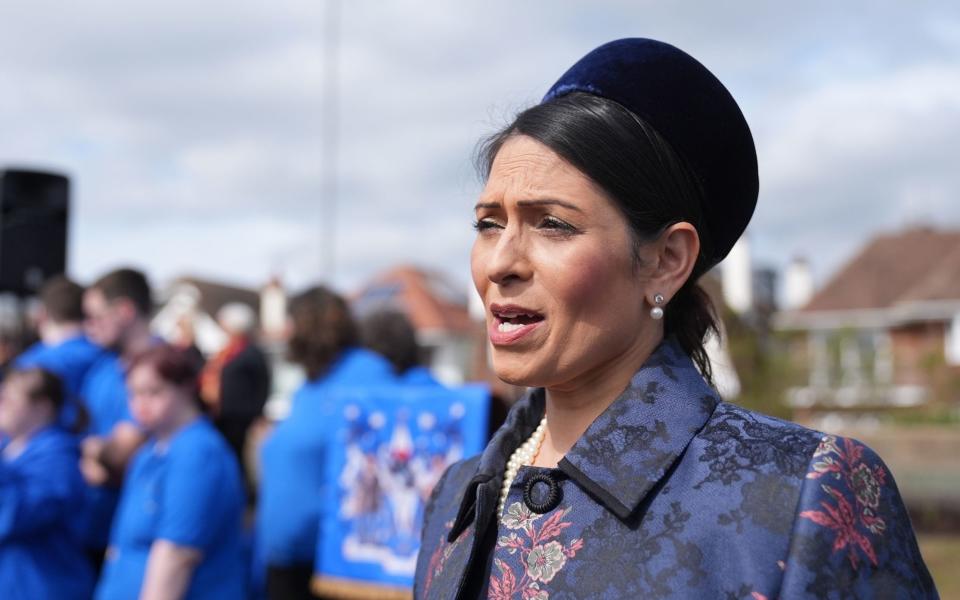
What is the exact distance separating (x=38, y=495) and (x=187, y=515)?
3.55ft

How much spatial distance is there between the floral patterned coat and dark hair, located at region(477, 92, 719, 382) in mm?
206

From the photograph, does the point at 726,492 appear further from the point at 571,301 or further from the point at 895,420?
the point at 895,420

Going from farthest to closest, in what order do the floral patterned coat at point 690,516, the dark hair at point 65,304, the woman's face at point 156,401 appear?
the dark hair at point 65,304
the woman's face at point 156,401
the floral patterned coat at point 690,516

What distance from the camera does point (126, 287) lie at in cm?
587

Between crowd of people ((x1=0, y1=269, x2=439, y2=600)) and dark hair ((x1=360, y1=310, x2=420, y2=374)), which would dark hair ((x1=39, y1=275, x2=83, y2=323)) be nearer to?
crowd of people ((x1=0, y1=269, x2=439, y2=600))

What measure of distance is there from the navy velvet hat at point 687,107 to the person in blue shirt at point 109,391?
404cm

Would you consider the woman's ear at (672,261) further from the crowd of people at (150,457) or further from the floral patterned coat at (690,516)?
the crowd of people at (150,457)

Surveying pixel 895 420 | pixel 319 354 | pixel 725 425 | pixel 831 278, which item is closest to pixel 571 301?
pixel 725 425

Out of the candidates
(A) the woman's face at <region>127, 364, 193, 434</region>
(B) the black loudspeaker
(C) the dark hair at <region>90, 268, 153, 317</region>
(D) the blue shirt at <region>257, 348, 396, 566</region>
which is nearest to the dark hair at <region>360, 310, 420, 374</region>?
(D) the blue shirt at <region>257, 348, 396, 566</region>

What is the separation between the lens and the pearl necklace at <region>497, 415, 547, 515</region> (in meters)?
1.69

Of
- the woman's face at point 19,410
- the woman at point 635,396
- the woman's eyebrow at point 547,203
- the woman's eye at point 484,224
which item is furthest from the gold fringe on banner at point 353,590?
the woman's eyebrow at point 547,203

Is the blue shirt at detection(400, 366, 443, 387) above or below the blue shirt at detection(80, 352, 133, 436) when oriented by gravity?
above

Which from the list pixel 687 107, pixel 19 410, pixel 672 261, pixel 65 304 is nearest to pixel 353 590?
pixel 19 410

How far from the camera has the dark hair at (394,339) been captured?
5461 millimetres
